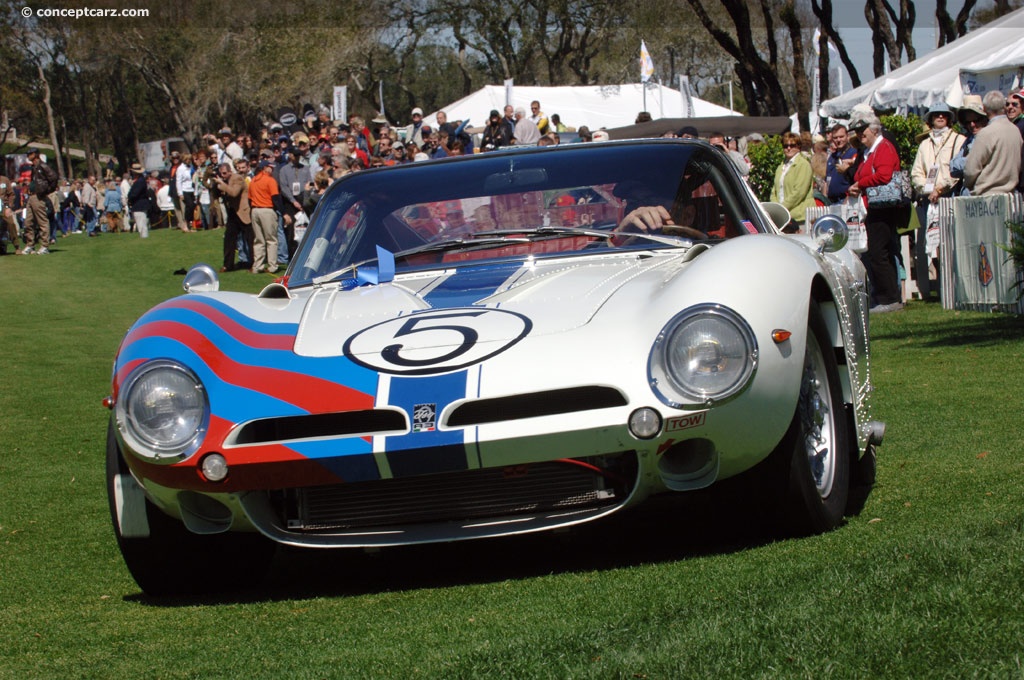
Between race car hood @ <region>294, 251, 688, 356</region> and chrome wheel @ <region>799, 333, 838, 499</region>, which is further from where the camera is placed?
chrome wheel @ <region>799, 333, 838, 499</region>

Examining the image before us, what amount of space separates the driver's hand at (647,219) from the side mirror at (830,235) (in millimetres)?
564

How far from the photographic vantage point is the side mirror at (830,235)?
5148 mm

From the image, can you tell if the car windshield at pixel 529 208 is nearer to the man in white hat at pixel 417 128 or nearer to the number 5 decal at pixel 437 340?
the number 5 decal at pixel 437 340

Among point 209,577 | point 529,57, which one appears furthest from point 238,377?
point 529,57

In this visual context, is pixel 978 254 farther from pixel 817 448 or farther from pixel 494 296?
pixel 494 296

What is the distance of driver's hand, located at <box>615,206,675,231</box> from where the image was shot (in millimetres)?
5293

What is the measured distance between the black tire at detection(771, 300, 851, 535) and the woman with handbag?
834 cm

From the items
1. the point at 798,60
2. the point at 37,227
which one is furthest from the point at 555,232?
the point at 798,60

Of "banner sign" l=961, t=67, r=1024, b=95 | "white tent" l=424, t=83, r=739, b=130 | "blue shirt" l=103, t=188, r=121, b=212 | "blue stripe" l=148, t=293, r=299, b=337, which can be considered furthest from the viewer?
"blue shirt" l=103, t=188, r=121, b=212

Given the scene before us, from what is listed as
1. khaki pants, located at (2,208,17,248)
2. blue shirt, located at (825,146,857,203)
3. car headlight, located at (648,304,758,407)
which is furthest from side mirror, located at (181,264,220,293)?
khaki pants, located at (2,208,17,248)

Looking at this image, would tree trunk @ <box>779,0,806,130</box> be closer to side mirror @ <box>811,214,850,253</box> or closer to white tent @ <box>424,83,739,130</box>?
white tent @ <box>424,83,739,130</box>

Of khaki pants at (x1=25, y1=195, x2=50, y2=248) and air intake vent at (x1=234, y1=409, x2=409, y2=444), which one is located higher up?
khaki pants at (x1=25, y1=195, x2=50, y2=248)

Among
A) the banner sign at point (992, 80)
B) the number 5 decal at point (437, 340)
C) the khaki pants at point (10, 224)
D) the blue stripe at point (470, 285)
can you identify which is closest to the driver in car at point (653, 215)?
the blue stripe at point (470, 285)

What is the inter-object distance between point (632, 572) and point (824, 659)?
49.8 inches
